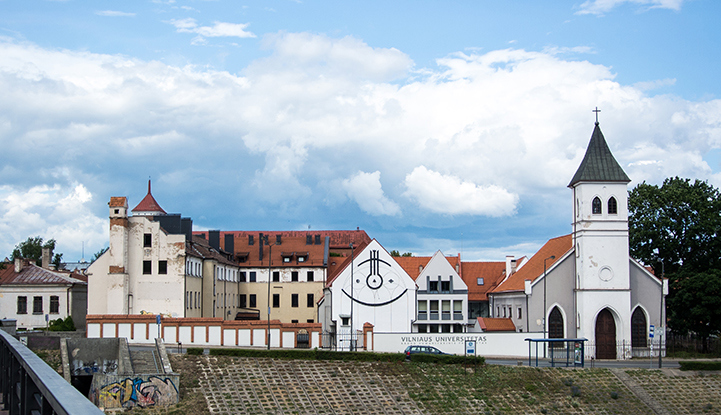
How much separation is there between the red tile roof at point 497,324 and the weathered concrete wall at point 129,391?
34.5m

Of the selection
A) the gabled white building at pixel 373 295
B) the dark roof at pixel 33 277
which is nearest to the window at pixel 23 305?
the dark roof at pixel 33 277

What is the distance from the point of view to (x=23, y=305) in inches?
2640

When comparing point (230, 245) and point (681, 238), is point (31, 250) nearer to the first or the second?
Answer: point (230, 245)

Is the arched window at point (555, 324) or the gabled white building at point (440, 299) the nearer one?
the arched window at point (555, 324)

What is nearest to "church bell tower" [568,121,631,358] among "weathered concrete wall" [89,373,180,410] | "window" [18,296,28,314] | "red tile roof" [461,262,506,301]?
"red tile roof" [461,262,506,301]

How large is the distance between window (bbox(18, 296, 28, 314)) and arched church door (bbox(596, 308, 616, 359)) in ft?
173

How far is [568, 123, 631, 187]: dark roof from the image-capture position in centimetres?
6122

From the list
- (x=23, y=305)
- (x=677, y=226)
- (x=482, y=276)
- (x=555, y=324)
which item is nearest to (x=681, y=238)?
(x=677, y=226)

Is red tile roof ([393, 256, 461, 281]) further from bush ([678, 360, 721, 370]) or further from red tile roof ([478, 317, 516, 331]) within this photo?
bush ([678, 360, 721, 370])

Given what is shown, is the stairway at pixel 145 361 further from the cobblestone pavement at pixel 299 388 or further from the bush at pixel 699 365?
the bush at pixel 699 365

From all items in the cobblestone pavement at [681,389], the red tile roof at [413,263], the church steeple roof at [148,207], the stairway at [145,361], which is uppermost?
the church steeple roof at [148,207]

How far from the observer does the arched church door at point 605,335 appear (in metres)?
59.7

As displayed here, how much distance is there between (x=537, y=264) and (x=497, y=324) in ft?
24.2

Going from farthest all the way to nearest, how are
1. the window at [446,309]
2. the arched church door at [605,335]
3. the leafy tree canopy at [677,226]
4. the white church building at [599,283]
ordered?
the window at [446,309] < the leafy tree canopy at [677,226] < the white church building at [599,283] < the arched church door at [605,335]
